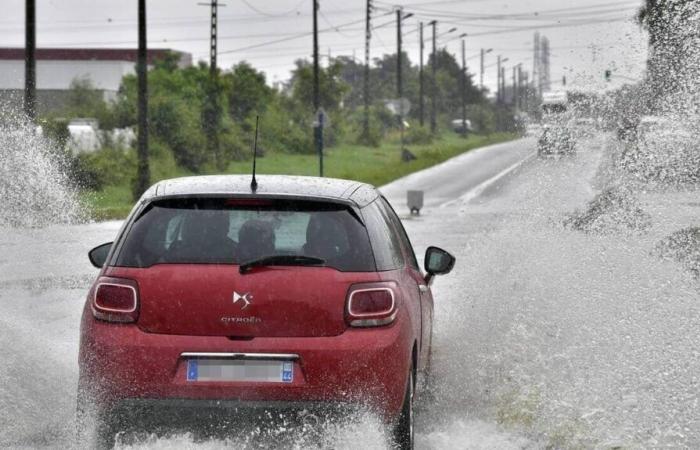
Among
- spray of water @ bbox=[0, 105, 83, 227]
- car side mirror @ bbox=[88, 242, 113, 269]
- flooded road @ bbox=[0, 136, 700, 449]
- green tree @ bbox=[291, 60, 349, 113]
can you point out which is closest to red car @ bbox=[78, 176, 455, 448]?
flooded road @ bbox=[0, 136, 700, 449]

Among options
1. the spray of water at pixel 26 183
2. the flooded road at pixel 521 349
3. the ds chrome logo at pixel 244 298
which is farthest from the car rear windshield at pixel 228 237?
the spray of water at pixel 26 183

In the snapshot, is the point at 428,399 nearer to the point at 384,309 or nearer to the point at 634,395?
the point at 634,395

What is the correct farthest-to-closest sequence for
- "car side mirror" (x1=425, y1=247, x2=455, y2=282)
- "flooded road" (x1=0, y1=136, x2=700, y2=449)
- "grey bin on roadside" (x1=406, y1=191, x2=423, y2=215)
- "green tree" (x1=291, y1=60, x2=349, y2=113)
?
"green tree" (x1=291, y1=60, x2=349, y2=113)
"grey bin on roadside" (x1=406, y1=191, x2=423, y2=215)
"car side mirror" (x1=425, y1=247, x2=455, y2=282)
"flooded road" (x1=0, y1=136, x2=700, y2=449)

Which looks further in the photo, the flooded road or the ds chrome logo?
the flooded road

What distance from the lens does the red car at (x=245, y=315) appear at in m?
5.49

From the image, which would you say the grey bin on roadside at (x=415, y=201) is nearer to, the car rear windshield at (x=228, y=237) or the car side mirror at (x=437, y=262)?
the car side mirror at (x=437, y=262)

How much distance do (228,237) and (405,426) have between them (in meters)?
1.13

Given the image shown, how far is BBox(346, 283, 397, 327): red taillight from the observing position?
220 inches

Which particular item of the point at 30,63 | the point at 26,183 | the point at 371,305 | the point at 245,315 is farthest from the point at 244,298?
the point at 30,63

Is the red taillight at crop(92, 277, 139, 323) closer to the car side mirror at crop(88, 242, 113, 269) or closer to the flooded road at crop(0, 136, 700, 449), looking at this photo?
the flooded road at crop(0, 136, 700, 449)

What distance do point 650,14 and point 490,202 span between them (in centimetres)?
1251

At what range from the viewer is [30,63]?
101 ft

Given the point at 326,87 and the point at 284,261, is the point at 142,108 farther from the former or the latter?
the point at 326,87

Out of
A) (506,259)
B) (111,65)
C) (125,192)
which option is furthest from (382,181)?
(111,65)
